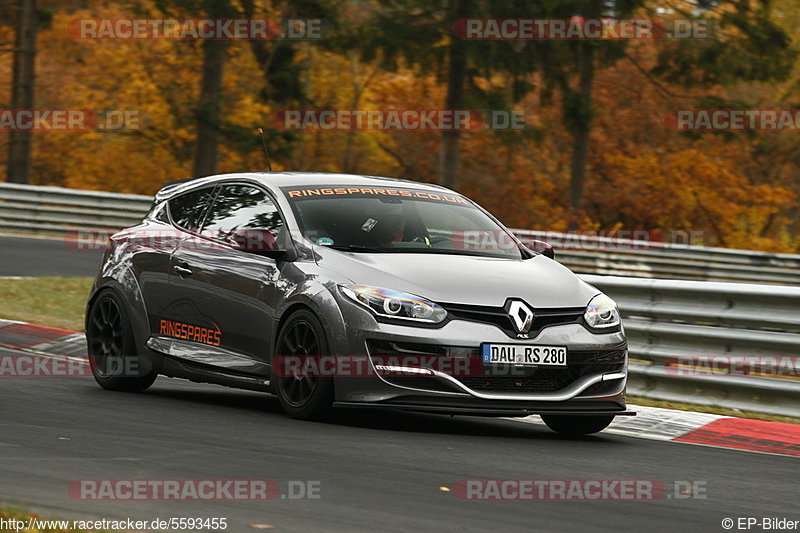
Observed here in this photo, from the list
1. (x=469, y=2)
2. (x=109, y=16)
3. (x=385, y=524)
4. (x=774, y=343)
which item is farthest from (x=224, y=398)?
(x=109, y=16)

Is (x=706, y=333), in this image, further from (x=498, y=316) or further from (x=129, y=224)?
(x=129, y=224)

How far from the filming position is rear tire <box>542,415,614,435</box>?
8.48m

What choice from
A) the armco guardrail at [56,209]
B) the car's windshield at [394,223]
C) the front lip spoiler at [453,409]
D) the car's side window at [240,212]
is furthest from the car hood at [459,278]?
the armco guardrail at [56,209]

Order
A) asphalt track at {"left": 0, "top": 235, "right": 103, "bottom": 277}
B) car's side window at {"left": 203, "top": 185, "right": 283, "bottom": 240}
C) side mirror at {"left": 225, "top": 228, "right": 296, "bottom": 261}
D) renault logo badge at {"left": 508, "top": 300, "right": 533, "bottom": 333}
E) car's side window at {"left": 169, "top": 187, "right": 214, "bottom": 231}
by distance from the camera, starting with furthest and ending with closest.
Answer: asphalt track at {"left": 0, "top": 235, "right": 103, "bottom": 277} → car's side window at {"left": 169, "top": 187, "right": 214, "bottom": 231} → car's side window at {"left": 203, "top": 185, "right": 283, "bottom": 240} → side mirror at {"left": 225, "top": 228, "right": 296, "bottom": 261} → renault logo badge at {"left": 508, "top": 300, "right": 533, "bottom": 333}

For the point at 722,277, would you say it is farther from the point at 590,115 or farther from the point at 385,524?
the point at 385,524

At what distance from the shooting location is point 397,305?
764 cm

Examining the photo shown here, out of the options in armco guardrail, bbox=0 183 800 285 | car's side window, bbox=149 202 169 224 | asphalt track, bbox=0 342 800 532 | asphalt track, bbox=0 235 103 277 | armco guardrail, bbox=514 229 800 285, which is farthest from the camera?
armco guardrail, bbox=514 229 800 285

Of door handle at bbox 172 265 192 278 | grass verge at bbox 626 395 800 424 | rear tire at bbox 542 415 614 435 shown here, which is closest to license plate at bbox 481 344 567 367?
rear tire at bbox 542 415 614 435

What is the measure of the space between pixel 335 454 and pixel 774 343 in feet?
13.0

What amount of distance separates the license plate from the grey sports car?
0.4 inches

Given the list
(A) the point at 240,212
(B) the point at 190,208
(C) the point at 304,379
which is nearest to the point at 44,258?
(B) the point at 190,208

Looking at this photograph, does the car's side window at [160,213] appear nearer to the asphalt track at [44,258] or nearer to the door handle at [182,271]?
the door handle at [182,271]

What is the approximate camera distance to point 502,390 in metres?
7.69

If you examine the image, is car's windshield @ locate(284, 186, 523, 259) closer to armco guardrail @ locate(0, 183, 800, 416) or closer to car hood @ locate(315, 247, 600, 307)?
car hood @ locate(315, 247, 600, 307)
